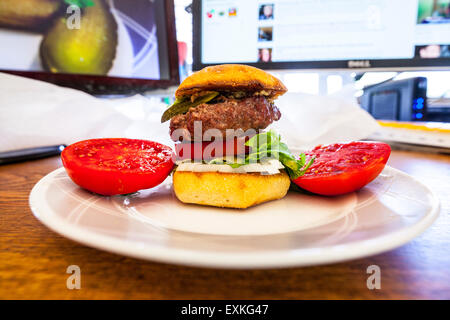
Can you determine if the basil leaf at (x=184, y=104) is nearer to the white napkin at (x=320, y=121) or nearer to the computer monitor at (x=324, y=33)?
the white napkin at (x=320, y=121)

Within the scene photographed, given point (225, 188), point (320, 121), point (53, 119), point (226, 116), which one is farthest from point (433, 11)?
point (53, 119)

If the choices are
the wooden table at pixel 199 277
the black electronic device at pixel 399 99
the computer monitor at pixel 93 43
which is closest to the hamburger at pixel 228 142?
the wooden table at pixel 199 277

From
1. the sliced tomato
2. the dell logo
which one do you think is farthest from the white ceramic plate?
the dell logo

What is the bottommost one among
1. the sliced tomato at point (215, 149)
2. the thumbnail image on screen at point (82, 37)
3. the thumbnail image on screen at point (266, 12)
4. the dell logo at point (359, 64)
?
the sliced tomato at point (215, 149)

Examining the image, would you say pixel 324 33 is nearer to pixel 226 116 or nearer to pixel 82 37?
pixel 226 116

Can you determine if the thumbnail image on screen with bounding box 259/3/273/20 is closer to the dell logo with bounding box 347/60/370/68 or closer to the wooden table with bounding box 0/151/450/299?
the dell logo with bounding box 347/60/370/68
